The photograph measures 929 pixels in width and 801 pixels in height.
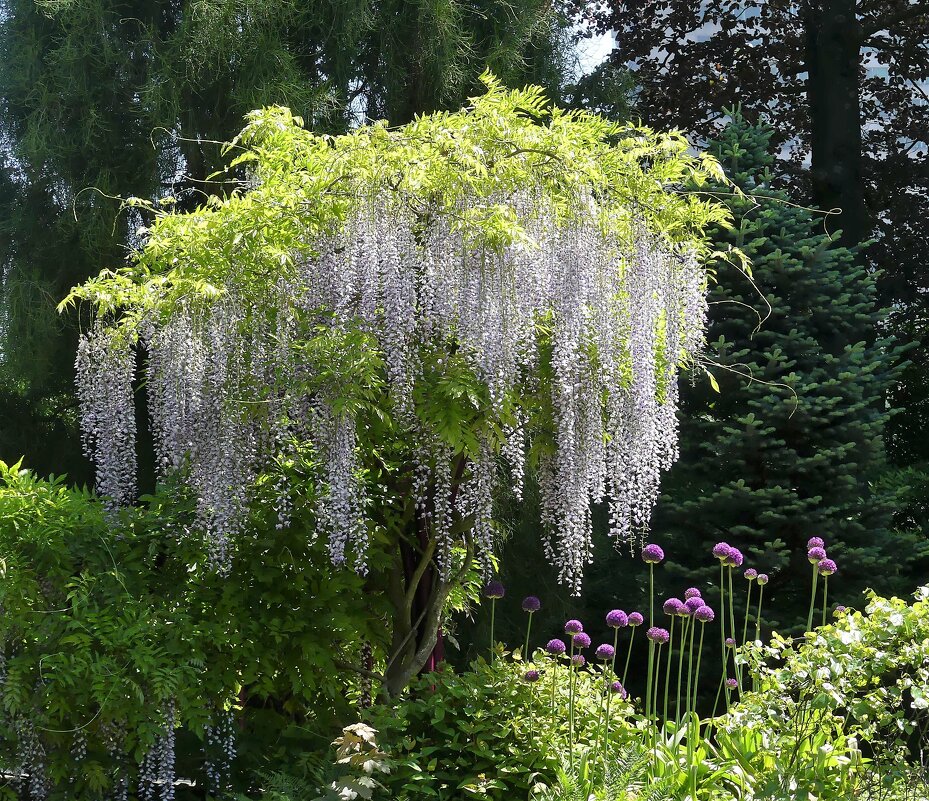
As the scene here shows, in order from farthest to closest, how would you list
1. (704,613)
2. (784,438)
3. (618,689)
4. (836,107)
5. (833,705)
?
(836,107) < (784,438) < (618,689) < (704,613) < (833,705)

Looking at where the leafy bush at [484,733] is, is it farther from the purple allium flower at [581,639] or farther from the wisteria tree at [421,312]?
the wisteria tree at [421,312]

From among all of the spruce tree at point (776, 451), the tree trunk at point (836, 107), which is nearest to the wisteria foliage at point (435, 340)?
the spruce tree at point (776, 451)

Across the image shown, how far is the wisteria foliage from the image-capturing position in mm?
3947

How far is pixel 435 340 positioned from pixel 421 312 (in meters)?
0.13

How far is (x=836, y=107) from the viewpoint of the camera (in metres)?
8.26

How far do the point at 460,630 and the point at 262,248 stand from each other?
153 inches

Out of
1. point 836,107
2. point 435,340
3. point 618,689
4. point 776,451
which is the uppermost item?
point 836,107

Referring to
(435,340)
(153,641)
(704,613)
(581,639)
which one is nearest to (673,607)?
(704,613)

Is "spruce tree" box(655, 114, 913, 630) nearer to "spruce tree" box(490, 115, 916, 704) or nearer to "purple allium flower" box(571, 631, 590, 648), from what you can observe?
"spruce tree" box(490, 115, 916, 704)

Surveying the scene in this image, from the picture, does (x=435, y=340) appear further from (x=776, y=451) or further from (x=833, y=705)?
(x=776, y=451)

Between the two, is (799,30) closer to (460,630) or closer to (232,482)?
(460,630)

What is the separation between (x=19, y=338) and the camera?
6984mm

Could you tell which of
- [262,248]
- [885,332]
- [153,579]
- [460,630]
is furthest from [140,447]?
[885,332]

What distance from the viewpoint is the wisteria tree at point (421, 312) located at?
13.0 feet
